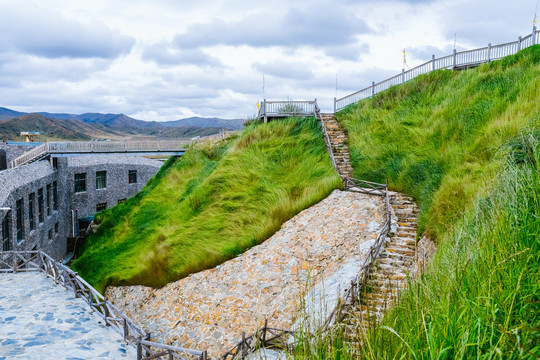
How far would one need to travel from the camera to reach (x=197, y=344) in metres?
12.5

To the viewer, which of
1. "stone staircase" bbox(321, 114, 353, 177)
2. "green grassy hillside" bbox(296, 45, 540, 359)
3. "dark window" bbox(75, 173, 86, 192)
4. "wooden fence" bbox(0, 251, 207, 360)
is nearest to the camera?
"green grassy hillside" bbox(296, 45, 540, 359)

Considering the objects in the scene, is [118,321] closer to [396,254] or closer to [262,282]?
[262,282]

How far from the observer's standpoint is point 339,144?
23.2 meters

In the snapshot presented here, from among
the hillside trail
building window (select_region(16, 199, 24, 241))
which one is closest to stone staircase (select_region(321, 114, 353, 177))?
the hillside trail

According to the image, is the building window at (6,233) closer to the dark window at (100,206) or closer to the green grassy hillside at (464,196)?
the dark window at (100,206)

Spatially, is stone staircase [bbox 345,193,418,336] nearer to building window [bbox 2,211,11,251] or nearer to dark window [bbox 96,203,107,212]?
building window [bbox 2,211,11,251]

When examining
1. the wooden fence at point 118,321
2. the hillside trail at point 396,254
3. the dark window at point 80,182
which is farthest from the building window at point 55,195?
the hillside trail at point 396,254

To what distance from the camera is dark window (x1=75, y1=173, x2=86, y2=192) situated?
120ft

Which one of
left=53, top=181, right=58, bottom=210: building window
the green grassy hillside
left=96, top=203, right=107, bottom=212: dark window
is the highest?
the green grassy hillside

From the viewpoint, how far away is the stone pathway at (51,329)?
9594mm

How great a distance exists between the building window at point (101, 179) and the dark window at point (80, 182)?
1483 millimetres

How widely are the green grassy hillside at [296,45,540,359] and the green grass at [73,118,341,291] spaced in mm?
2893

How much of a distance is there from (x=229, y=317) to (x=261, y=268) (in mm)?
2270

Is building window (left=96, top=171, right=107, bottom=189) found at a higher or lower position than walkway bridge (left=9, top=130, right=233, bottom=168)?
lower
